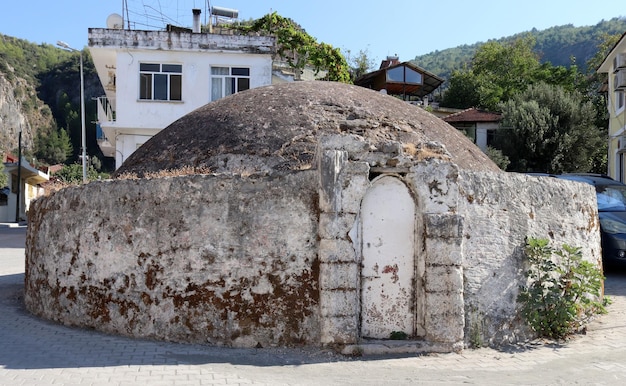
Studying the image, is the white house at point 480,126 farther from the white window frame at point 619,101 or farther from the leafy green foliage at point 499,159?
the white window frame at point 619,101

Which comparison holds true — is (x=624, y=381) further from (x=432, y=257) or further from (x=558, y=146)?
(x=558, y=146)

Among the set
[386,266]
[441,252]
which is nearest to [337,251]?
[386,266]

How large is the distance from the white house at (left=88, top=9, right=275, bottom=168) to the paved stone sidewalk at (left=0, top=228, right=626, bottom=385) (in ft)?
40.7

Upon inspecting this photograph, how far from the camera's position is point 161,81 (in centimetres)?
1814

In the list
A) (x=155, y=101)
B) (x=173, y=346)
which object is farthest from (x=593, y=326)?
(x=155, y=101)

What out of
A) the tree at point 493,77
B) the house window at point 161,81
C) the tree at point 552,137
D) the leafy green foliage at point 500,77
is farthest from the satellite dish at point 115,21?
the tree at point 493,77

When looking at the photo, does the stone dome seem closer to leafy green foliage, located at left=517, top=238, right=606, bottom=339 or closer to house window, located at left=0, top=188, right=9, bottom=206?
leafy green foliage, located at left=517, top=238, right=606, bottom=339

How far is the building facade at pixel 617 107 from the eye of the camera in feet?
66.5

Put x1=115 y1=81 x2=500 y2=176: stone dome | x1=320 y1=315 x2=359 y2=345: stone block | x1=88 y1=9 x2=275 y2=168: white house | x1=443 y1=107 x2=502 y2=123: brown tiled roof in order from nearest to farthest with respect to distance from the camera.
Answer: x1=320 y1=315 x2=359 y2=345: stone block < x1=115 y1=81 x2=500 y2=176: stone dome < x1=88 y1=9 x2=275 y2=168: white house < x1=443 y1=107 x2=502 y2=123: brown tiled roof

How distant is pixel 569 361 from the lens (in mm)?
5570

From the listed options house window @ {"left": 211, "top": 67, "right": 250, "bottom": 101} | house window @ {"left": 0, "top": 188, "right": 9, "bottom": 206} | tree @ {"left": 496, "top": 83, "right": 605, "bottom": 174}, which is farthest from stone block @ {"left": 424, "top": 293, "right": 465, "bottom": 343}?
house window @ {"left": 0, "top": 188, "right": 9, "bottom": 206}

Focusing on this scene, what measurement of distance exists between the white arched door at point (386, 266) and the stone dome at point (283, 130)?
107 cm

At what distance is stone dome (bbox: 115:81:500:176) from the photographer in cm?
700

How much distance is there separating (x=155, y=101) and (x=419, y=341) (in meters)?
14.3
